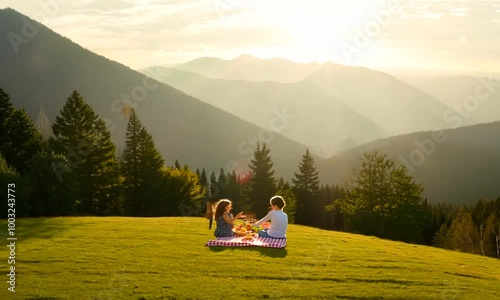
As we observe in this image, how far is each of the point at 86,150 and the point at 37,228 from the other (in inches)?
1554

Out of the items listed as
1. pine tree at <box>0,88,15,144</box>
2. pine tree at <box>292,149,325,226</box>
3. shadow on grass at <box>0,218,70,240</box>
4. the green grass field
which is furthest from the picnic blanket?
pine tree at <box>292,149,325,226</box>

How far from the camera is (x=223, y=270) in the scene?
62.2 ft

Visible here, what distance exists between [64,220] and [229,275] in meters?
20.5

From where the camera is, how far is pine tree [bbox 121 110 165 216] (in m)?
75.4

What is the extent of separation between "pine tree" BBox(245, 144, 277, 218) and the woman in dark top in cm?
6042

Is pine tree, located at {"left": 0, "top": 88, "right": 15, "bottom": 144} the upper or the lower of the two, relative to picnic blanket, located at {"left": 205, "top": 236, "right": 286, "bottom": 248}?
upper

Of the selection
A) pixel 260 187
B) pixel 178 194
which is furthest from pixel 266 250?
pixel 260 187

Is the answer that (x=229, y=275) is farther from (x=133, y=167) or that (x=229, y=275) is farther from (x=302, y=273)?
(x=133, y=167)

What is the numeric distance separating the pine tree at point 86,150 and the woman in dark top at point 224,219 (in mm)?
46231

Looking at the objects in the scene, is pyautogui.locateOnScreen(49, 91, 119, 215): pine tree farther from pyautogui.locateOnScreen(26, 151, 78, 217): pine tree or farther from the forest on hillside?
pyautogui.locateOnScreen(26, 151, 78, 217): pine tree

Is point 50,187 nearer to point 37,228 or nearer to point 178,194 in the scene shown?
point 37,228

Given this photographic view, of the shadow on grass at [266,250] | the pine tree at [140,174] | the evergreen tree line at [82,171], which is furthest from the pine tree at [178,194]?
the shadow on grass at [266,250]

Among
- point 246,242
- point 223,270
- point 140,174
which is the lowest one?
point 223,270

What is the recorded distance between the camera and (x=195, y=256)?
21.3 metres
